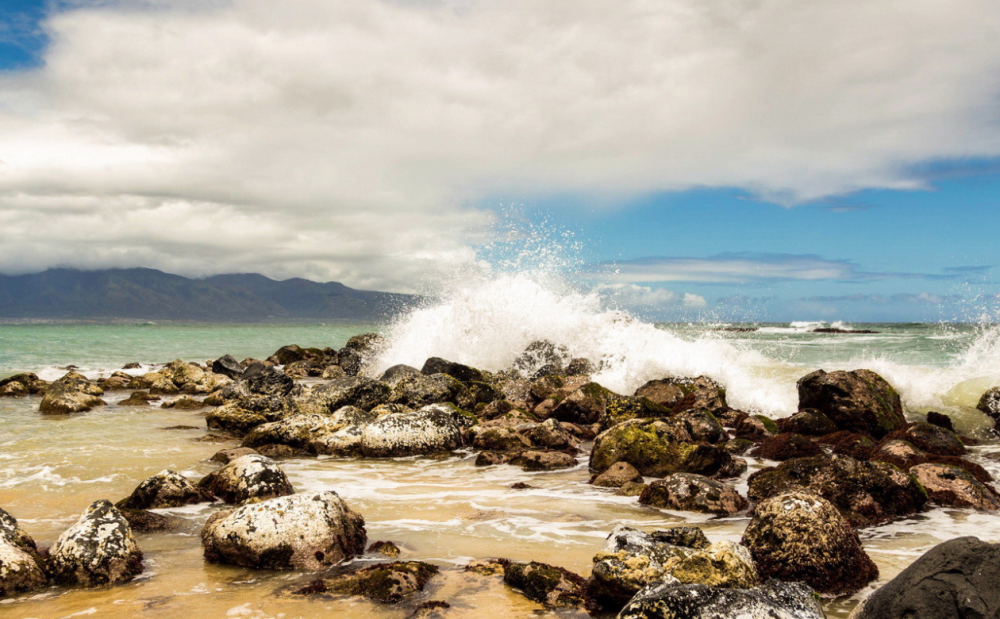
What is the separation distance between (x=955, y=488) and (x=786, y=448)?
2.38 meters

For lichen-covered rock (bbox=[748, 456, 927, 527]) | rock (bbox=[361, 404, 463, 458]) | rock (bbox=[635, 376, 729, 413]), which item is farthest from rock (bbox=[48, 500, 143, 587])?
rock (bbox=[635, 376, 729, 413])

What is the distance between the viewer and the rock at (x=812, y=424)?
34.4 ft

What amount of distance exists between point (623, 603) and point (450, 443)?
631 cm

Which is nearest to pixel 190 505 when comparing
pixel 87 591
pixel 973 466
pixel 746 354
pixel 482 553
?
pixel 87 591

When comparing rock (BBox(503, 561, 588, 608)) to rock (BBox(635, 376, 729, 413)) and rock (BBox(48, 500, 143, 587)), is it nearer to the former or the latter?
rock (BBox(48, 500, 143, 587))

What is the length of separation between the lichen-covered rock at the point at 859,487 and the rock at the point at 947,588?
3.14 m

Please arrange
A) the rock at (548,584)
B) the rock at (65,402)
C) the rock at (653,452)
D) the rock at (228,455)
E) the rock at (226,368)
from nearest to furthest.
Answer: the rock at (548,584) → the rock at (653,452) → the rock at (228,455) → the rock at (65,402) → the rock at (226,368)

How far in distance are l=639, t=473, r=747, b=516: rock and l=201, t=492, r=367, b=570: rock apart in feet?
10.3

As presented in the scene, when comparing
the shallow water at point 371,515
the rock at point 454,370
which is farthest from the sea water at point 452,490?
the rock at point 454,370

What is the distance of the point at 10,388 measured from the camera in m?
18.0

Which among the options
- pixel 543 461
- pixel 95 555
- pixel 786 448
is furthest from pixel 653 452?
pixel 95 555

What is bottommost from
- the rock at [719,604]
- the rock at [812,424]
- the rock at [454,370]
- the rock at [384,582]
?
the rock at [384,582]

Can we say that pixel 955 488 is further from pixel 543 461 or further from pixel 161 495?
pixel 161 495

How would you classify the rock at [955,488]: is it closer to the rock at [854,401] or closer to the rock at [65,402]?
the rock at [854,401]
